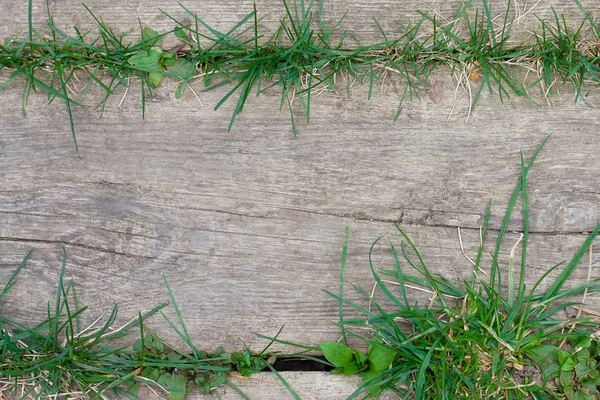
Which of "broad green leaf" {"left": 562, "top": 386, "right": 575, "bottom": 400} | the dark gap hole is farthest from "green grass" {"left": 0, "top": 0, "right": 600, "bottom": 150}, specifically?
"broad green leaf" {"left": 562, "top": 386, "right": 575, "bottom": 400}

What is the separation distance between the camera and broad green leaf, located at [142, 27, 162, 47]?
2143 mm

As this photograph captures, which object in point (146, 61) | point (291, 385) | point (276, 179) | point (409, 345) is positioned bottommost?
point (291, 385)

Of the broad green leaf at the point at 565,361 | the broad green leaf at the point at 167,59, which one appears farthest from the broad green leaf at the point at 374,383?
the broad green leaf at the point at 167,59

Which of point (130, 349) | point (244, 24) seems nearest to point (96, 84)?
point (244, 24)

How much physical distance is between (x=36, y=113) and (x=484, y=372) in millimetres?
2072

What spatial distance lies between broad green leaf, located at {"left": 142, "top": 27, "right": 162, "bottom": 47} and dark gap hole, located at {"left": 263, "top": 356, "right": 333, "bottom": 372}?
4.57ft

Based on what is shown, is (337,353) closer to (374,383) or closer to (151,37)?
(374,383)

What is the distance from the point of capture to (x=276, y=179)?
2.17m

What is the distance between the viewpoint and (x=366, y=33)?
2186 millimetres

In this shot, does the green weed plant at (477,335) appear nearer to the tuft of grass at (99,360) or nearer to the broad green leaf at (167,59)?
the tuft of grass at (99,360)

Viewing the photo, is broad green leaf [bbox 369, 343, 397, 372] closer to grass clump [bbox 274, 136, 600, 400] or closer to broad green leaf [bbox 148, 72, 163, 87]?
grass clump [bbox 274, 136, 600, 400]

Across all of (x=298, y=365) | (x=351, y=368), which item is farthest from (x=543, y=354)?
(x=298, y=365)

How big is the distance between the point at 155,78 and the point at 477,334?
1.63 metres

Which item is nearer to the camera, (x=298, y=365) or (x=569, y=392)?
(x=569, y=392)
